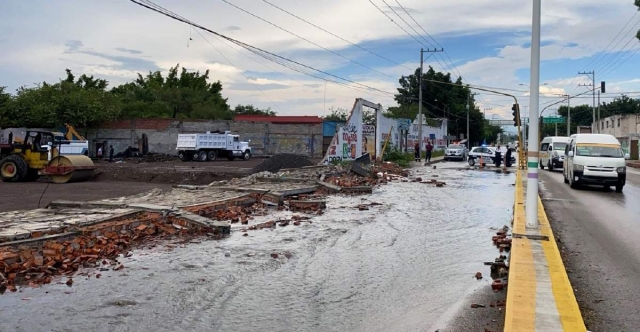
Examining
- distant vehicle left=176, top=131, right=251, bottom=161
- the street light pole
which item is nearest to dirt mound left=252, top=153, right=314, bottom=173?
distant vehicle left=176, top=131, right=251, bottom=161

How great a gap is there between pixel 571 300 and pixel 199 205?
9762 millimetres

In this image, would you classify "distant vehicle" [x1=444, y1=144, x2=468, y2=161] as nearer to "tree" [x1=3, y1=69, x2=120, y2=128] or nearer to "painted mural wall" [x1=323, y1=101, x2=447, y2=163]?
"painted mural wall" [x1=323, y1=101, x2=447, y2=163]

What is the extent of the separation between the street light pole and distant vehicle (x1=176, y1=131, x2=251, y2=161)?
4018 centimetres

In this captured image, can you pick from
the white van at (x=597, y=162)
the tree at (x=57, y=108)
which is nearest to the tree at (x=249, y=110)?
the tree at (x=57, y=108)

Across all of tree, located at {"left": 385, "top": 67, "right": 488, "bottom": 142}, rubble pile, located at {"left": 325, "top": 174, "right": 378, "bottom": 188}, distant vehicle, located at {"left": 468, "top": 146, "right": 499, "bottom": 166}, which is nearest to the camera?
rubble pile, located at {"left": 325, "top": 174, "right": 378, "bottom": 188}

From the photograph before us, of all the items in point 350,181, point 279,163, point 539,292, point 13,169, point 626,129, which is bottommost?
point 539,292

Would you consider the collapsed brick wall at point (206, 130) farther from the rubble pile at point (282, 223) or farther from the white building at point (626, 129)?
the rubble pile at point (282, 223)

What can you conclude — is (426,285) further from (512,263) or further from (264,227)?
(264,227)

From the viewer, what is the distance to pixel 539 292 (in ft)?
20.5

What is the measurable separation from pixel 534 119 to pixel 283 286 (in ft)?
19.9

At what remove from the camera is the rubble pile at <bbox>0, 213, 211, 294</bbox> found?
7.51 m

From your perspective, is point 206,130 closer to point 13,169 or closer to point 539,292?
point 13,169

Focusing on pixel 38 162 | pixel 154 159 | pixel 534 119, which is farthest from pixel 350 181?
pixel 154 159

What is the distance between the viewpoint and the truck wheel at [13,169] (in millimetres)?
26219
